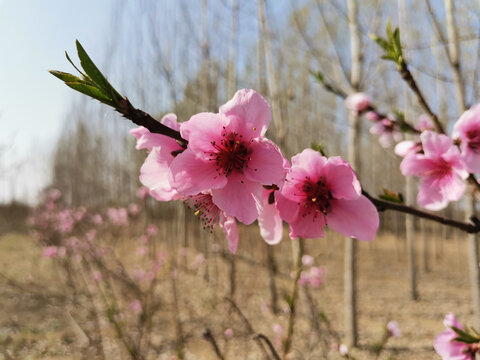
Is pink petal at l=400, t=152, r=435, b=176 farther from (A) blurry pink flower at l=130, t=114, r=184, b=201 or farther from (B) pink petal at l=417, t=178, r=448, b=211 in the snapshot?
(A) blurry pink flower at l=130, t=114, r=184, b=201

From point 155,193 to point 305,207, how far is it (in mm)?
268

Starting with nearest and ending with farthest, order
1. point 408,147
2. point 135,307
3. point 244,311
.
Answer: point 408,147 < point 135,307 < point 244,311

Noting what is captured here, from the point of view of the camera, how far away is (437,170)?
2.73 feet

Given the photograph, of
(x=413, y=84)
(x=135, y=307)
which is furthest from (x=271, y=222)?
(x=135, y=307)

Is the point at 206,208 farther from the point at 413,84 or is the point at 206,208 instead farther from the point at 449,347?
the point at 449,347

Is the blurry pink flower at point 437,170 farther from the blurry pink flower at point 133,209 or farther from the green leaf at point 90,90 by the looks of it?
the blurry pink flower at point 133,209

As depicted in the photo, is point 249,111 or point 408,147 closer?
point 249,111

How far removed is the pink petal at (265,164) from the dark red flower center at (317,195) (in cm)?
9

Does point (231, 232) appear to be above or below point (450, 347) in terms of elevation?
above

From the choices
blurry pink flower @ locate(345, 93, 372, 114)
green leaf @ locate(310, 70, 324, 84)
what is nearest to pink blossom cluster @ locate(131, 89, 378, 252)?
blurry pink flower @ locate(345, 93, 372, 114)

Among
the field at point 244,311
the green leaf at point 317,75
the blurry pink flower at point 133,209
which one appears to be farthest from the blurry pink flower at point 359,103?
the blurry pink flower at point 133,209

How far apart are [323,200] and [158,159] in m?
0.29

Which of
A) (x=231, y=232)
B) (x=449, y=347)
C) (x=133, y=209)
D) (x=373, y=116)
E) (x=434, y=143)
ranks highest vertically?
(x=133, y=209)

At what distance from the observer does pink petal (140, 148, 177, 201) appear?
0.62 meters
